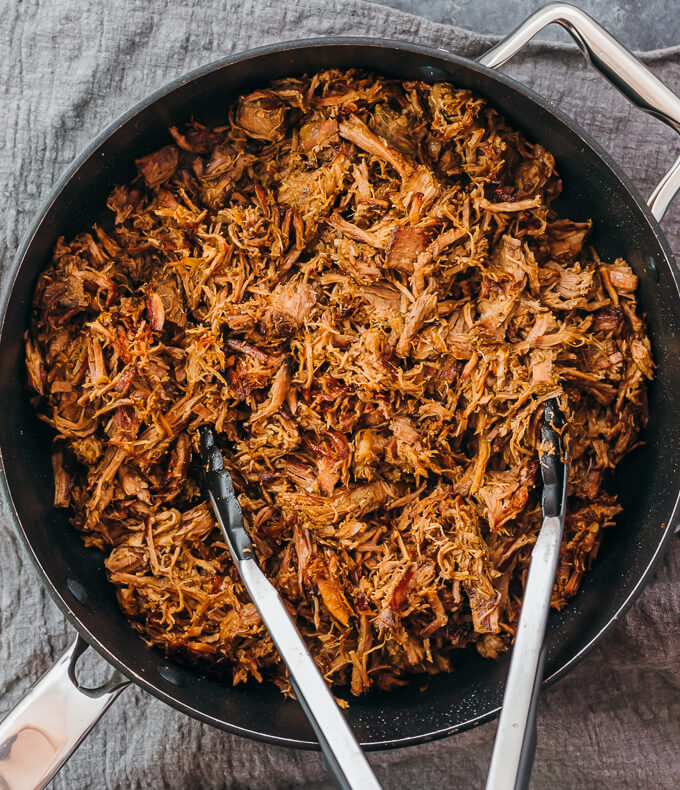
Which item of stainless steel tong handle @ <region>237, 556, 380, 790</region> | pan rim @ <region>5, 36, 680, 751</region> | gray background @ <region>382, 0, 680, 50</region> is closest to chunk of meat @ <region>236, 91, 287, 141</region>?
pan rim @ <region>5, 36, 680, 751</region>

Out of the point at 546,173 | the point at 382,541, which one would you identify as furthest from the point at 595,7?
the point at 382,541

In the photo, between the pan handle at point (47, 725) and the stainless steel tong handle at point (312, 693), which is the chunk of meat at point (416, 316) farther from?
the pan handle at point (47, 725)

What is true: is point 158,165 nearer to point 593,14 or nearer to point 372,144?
point 372,144

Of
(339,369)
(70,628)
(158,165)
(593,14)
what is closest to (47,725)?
(70,628)

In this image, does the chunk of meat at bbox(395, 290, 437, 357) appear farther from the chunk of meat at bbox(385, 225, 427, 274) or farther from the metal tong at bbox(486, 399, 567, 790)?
the metal tong at bbox(486, 399, 567, 790)

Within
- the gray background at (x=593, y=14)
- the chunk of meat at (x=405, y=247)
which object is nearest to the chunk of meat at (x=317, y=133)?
the chunk of meat at (x=405, y=247)
